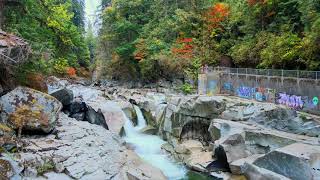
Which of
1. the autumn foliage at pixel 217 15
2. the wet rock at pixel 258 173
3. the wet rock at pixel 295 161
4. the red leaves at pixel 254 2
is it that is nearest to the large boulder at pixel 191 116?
the wet rock at pixel 258 173

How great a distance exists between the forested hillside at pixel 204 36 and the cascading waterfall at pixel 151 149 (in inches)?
424

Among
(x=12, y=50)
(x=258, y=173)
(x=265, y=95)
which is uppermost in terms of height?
(x=12, y=50)

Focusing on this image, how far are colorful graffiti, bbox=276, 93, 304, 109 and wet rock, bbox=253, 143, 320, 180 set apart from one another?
6117 mm

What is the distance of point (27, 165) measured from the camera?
1233 centimetres

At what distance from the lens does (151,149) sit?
2306 cm

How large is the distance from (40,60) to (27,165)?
7.96m

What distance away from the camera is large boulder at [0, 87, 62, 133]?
603 inches

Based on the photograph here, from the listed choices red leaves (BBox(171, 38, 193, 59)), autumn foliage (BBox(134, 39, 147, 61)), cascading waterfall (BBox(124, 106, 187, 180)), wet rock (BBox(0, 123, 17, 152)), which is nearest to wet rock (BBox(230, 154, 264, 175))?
cascading waterfall (BBox(124, 106, 187, 180))

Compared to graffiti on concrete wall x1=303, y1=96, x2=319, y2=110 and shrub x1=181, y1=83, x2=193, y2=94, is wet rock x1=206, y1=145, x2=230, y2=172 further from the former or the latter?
shrub x1=181, y1=83, x2=193, y2=94

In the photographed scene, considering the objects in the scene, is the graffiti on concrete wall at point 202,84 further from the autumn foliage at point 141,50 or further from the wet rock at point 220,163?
the autumn foliage at point 141,50

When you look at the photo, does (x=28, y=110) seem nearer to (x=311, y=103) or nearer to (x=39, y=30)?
(x=39, y=30)

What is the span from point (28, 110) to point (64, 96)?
7.00m

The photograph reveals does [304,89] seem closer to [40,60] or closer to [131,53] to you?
[40,60]

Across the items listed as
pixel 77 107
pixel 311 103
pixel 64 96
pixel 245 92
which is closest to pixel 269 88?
pixel 245 92
